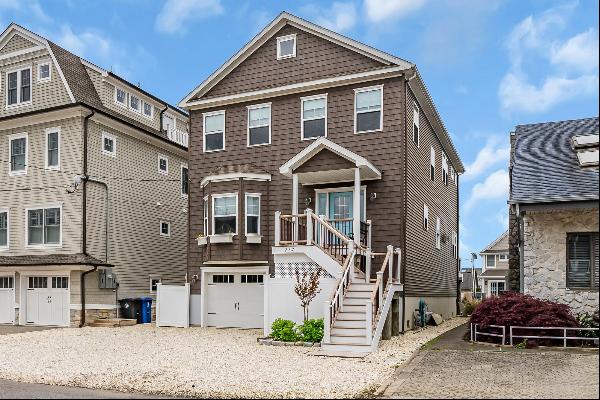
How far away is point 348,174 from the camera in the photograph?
64.0 feet

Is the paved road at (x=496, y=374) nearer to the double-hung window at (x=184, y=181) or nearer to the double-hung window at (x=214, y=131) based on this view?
the double-hung window at (x=214, y=131)

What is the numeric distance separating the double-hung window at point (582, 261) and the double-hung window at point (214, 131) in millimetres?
12401

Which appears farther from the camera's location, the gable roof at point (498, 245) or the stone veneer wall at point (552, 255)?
the gable roof at point (498, 245)

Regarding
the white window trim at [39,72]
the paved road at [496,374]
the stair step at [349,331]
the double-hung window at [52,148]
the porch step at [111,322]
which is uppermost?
the white window trim at [39,72]

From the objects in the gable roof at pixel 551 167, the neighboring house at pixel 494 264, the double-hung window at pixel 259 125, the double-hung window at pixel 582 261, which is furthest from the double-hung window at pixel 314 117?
the neighboring house at pixel 494 264

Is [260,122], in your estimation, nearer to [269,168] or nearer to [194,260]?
[269,168]

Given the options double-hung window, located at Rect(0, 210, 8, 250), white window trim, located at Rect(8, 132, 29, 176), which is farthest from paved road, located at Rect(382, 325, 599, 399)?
double-hung window, located at Rect(0, 210, 8, 250)

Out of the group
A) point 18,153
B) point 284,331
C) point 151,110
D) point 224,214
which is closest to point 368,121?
point 224,214

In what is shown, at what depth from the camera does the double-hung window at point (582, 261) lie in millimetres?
15297

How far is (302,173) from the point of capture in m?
19.7

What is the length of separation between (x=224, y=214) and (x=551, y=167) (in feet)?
35.2

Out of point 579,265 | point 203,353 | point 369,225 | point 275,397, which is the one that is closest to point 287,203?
point 369,225

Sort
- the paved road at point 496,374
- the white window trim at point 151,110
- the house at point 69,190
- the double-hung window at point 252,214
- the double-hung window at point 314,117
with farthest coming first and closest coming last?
the white window trim at point 151,110 → the house at point 69,190 → the double-hung window at point 252,214 → the double-hung window at point 314,117 → the paved road at point 496,374

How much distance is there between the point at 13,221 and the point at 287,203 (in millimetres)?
11902
